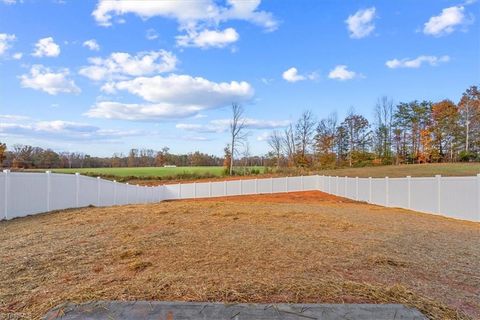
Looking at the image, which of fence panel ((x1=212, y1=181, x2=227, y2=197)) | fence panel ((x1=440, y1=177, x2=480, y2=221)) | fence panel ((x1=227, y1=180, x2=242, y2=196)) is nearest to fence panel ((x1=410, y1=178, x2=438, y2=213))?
fence panel ((x1=440, y1=177, x2=480, y2=221))

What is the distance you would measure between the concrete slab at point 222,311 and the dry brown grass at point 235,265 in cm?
17

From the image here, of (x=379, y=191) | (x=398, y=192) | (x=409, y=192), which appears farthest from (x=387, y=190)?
(x=409, y=192)

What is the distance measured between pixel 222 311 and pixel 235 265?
1.37 m

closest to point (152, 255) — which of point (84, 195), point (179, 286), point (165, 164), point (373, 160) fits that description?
point (179, 286)

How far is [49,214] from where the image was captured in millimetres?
9469

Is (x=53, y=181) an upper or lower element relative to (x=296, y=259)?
upper

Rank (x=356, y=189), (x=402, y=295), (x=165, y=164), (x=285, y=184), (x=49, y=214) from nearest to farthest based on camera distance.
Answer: (x=402, y=295) → (x=49, y=214) → (x=356, y=189) → (x=285, y=184) → (x=165, y=164)

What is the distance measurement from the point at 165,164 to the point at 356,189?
58299mm

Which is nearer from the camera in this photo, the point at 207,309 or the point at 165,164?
the point at 207,309

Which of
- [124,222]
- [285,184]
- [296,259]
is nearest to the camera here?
[296,259]

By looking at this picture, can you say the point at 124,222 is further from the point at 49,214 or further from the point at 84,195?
the point at 84,195

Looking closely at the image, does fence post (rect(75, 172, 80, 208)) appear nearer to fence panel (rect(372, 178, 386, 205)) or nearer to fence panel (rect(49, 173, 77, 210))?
fence panel (rect(49, 173, 77, 210))

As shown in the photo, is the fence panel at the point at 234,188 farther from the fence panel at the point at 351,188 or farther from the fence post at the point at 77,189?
the fence post at the point at 77,189

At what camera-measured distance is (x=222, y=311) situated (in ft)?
8.81
